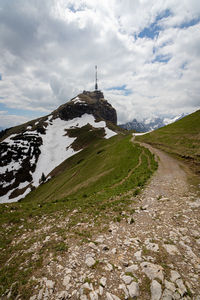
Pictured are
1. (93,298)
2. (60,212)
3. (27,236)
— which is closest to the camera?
(93,298)

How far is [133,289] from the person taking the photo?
219 inches

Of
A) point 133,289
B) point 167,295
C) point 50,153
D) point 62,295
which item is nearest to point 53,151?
point 50,153

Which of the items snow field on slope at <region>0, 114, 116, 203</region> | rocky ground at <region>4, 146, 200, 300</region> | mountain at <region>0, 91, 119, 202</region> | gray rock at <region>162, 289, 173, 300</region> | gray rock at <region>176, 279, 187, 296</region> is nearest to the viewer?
gray rock at <region>162, 289, 173, 300</region>

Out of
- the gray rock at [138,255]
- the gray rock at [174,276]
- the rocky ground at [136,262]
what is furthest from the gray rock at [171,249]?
the gray rock at [138,255]

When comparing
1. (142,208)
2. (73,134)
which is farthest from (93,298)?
(73,134)

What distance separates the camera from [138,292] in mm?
5496

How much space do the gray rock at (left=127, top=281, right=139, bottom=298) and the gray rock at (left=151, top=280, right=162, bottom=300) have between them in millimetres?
627

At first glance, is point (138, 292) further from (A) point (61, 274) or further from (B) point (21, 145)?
(B) point (21, 145)

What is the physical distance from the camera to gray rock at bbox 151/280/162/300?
529cm

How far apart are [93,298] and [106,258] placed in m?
2.08

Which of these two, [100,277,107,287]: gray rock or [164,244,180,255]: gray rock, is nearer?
[100,277,107,287]: gray rock

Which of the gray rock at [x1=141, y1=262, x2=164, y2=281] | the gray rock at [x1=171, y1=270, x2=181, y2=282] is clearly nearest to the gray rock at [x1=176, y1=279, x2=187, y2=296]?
the gray rock at [x1=171, y1=270, x2=181, y2=282]

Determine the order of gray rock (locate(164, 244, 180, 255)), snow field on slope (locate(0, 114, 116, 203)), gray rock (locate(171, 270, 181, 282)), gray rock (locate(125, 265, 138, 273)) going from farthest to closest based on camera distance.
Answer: snow field on slope (locate(0, 114, 116, 203)) < gray rock (locate(164, 244, 180, 255)) < gray rock (locate(125, 265, 138, 273)) < gray rock (locate(171, 270, 181, 282))

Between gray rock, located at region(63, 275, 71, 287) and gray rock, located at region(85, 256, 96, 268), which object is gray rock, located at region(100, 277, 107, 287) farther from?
gray rock, located at region(63, 275, 71, 287)
